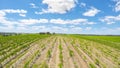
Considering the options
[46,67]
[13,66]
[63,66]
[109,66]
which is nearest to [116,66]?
[109,66]

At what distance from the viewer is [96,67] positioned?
12156 millimetres

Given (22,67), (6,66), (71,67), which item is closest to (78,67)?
(71,67)

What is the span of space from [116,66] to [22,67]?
6.81 m

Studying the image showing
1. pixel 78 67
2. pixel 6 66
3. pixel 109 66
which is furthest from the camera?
pixel 109 66

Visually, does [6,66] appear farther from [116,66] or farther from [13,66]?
[116,66]

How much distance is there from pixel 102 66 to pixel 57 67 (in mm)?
3419

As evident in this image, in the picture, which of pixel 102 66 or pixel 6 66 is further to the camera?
pixel 102 66

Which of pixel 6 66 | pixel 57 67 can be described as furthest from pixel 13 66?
pixel 57 67

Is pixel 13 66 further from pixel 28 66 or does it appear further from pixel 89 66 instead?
pixel 89 66

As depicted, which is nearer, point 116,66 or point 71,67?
point 71,67

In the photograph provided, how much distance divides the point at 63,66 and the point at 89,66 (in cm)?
190

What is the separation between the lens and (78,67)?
1197 centimetres

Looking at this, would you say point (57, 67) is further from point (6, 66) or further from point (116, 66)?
point (116, 66)

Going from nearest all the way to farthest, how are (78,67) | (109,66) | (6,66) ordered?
(6,66), (78,67), (109,66)
